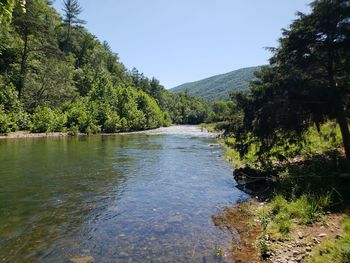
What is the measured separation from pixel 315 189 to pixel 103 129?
214ft

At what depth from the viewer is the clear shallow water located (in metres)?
9.14

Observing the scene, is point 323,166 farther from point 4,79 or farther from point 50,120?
point 4,79

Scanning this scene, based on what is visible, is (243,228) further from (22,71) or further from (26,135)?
(22,71)

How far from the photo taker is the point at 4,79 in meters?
Answer: 60.3

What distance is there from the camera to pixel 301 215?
10359 mm

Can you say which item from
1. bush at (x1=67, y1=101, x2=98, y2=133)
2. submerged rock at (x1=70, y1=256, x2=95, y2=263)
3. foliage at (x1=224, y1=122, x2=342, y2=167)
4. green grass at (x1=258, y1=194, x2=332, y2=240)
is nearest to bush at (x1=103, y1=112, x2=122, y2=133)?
bush at (x1=67, y1=101, x2=98, y2=133)

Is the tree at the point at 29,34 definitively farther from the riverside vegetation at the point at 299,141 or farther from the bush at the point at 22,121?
the riverside vegetation at the point at 299,141

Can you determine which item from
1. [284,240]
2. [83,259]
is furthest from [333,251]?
[83,259]

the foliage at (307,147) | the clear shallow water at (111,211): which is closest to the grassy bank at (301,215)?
the clear shallow water at (111,211)

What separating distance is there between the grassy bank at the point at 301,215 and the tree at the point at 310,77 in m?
2.28

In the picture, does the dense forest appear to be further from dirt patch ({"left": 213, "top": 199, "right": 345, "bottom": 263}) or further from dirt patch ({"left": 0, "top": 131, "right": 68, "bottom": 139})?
dirt patch ({"left": 213, "top": 199, "right": 345, "bottom": 263})

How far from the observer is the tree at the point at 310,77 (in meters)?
14.5

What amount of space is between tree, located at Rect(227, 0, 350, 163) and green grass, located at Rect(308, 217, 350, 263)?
8457mm

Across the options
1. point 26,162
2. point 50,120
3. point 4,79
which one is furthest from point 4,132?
point 26,162
